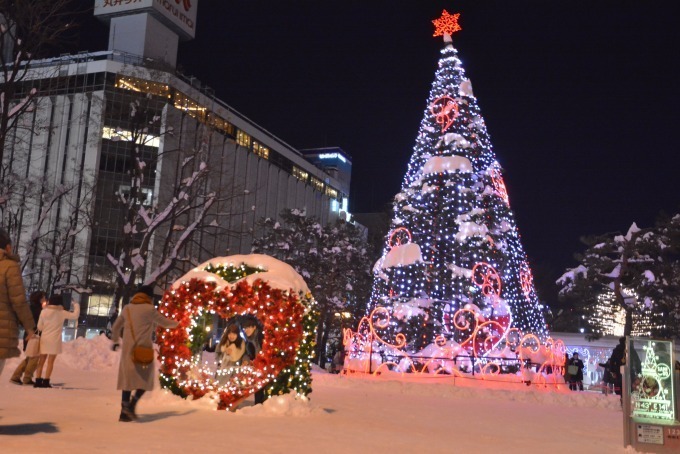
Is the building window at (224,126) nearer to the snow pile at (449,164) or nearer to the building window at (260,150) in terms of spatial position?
the building window at (260,150)

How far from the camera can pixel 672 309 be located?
102 feet

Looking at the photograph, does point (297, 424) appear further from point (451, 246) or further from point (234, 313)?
point (451, 246)

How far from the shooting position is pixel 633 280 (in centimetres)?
3234

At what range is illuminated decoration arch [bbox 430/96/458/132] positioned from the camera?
77.7 ft

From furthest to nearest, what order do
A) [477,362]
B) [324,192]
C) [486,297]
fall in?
[324,192], [486,297], [477,362]

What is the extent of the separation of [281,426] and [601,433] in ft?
15.8

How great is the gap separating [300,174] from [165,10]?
24.0 meters

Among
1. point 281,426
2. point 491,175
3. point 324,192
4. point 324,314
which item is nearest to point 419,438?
point 281,426

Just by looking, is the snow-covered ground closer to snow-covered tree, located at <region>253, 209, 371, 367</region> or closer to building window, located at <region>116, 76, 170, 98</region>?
snow-covered tree, located at <region>253, 209, 371, 367</region>

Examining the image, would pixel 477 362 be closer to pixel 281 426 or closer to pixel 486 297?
pixel 486 297

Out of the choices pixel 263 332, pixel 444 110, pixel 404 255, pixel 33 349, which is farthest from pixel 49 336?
pixel 444 110

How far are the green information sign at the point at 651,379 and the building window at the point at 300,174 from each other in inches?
2583

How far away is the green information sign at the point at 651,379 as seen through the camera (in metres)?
8.28

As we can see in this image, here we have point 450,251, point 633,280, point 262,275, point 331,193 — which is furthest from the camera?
point 331,193
